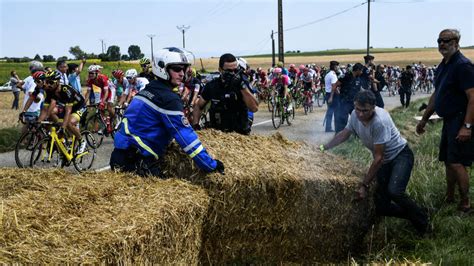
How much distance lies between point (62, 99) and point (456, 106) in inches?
251

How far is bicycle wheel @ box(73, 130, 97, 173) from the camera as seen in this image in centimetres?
988

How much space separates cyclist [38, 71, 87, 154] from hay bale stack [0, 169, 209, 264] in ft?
15.5

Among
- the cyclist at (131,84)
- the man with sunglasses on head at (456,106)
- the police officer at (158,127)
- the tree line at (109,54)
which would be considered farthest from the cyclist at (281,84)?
the tree line at (109,54)

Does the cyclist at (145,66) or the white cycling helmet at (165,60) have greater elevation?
the white cycling helmet at (165,60)

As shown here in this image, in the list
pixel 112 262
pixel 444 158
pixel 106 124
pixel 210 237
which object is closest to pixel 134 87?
pixel 106 124

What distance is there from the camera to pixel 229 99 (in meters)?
6.80

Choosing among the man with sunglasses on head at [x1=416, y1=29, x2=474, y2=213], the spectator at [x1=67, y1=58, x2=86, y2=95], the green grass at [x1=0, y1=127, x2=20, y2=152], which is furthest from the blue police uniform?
the spectator at [x1=67, y1=58, x2=86, y2=95]

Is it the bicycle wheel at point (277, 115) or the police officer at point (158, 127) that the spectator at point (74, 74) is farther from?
the police officer at point (158, 127)

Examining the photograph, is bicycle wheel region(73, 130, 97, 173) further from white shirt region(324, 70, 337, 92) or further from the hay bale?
white shirt region(324, 70, 337, 92)

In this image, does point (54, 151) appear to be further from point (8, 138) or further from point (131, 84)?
point (131, 84)

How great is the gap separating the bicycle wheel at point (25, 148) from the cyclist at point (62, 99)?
512 millimetres

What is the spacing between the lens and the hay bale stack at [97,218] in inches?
118

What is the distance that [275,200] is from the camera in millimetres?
4941

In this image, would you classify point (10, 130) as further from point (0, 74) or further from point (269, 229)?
point (0, 74)
